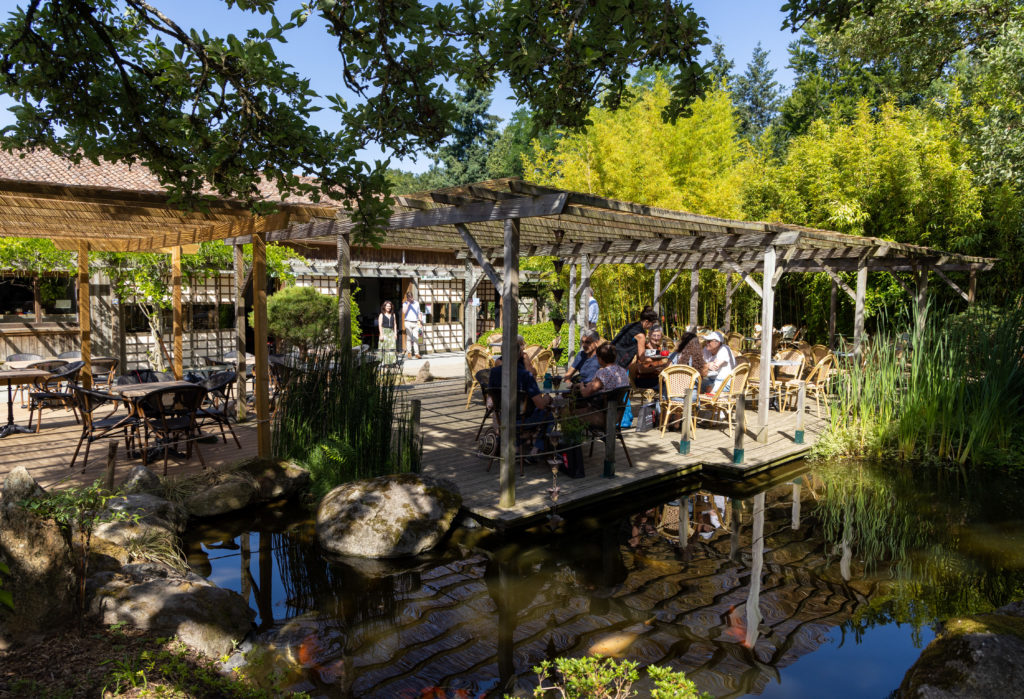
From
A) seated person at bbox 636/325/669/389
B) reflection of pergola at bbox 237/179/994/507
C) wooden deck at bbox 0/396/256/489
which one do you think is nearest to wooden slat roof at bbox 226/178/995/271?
reflection of pergola at bbox 237/179/994/507

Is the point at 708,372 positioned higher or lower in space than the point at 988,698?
higher

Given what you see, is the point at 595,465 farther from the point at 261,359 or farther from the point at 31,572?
the point at 31,572

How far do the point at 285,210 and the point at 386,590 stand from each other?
9.84 feet

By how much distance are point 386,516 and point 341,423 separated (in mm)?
1253

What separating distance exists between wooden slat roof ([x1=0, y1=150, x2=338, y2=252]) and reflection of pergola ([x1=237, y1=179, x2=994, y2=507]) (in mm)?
761

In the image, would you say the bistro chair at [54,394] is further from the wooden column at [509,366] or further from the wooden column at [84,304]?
the wooden column at [509,366]

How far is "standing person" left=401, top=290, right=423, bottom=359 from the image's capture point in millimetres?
16531

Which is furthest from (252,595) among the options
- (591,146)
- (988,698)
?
(591,146)

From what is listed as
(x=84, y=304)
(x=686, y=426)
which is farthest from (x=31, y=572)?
(x=84, y=304)

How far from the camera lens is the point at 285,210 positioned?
5.19m

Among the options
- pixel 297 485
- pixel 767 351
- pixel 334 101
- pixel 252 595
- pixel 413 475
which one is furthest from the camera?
pixel 767 351

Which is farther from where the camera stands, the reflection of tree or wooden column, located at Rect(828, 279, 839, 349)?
wooden column, located at Rect(828, 279, 839, 349)

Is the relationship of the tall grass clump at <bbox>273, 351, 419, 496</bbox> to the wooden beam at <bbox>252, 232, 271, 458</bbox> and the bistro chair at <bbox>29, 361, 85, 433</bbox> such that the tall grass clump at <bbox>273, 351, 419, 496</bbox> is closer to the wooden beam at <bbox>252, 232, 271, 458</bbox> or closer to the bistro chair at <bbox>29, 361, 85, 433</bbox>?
the wooden beam at <bbox>252, 232, 271, 458</bbox>

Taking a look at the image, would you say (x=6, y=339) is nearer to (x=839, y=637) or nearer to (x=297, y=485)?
(x=297, y=485)
